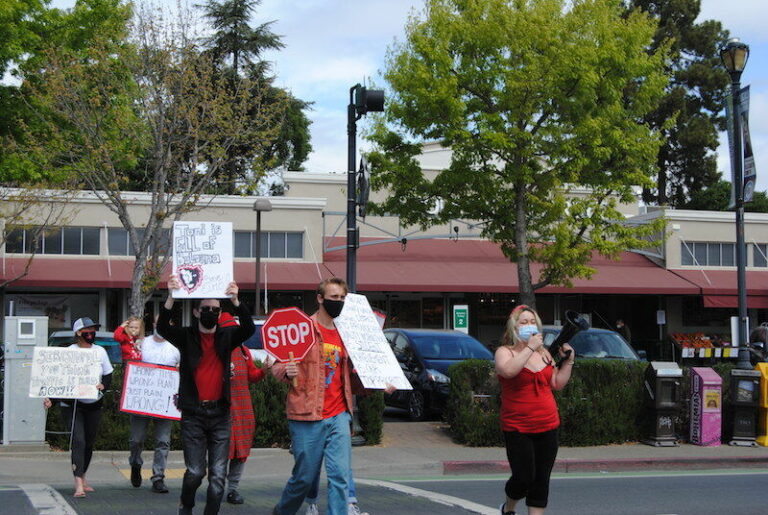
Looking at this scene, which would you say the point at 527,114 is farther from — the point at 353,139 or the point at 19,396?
the point at 19,396

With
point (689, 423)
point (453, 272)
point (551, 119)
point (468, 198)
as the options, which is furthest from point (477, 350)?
point (453, 272)

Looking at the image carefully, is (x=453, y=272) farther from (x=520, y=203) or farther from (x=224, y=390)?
(x=224, y=390)

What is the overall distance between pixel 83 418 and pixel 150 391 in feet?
2.26

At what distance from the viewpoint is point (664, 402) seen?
524 inches

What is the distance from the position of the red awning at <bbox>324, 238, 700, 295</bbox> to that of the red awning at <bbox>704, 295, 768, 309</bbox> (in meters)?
0.58

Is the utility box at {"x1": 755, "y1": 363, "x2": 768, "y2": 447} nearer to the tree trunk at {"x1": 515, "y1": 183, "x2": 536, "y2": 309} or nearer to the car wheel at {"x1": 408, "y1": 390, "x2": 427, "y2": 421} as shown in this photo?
the car wheel at {"x1": 408, "y1": 390, "x2": 427, "y2": 421}

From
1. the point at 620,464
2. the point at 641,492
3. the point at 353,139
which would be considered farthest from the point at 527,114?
the point at 641,492

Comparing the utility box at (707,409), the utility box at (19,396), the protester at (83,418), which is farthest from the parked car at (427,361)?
the protester at (83,418)

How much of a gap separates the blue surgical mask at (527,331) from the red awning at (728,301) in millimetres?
28216

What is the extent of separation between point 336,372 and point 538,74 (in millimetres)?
15402

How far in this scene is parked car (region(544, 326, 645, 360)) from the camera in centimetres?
1686

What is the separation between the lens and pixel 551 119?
21750 millimetres

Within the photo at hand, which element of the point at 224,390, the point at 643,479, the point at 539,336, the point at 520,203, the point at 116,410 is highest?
the point at 520,203

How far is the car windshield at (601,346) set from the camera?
1688cm
